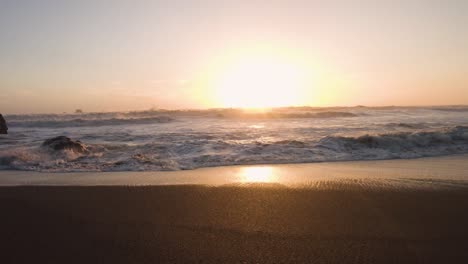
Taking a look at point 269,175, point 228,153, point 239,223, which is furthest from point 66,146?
point 239,223

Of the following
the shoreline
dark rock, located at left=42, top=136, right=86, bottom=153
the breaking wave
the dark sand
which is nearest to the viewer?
the dark sand

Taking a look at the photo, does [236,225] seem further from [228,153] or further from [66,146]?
[66,146]

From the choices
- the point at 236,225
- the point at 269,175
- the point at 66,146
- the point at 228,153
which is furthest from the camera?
the point at 66,146

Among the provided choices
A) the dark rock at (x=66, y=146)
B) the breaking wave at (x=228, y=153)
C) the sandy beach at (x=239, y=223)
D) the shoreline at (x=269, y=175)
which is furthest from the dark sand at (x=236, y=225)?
the dark rock at (x=66, y=146)

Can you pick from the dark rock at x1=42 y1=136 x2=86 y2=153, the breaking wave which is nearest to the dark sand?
the breaking wave

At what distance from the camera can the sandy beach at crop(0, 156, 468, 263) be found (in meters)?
3.35

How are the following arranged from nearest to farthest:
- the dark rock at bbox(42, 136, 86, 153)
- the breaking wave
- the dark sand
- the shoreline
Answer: the dark sand
the shoreline
the breaking wave
the dark rock at bbox(42, 136, 86, 153)

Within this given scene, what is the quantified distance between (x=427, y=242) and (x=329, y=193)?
6.42 ft

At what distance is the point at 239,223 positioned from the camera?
4.14 meters

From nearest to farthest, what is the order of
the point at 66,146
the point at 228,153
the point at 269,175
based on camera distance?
1. the point at 269,175
2. the point at 228,153
3. the point at 66,146

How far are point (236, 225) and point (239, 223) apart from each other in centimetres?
7

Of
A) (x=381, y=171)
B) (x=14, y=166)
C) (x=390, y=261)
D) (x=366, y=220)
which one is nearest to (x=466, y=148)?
(x=381, y=171)

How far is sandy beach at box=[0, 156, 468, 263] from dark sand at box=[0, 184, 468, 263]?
0.01m

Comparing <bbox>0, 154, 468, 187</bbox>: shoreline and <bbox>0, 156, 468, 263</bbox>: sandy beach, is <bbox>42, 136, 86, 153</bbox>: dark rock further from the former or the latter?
<bbox>0, 156, 468, 263</bbox>: sandy beach
